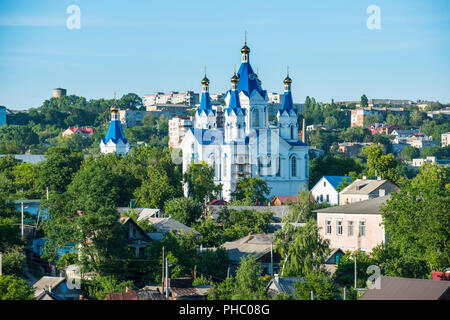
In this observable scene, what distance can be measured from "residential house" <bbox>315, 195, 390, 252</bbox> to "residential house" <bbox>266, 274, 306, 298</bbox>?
6194 mm

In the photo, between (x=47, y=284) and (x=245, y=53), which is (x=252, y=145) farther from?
(x=47, y=284)

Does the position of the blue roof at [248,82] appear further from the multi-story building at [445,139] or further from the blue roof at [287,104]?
the multi-story building at [445,139]

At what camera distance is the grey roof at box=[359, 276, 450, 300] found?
56.8ft

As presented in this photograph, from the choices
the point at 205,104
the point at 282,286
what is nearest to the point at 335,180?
the point at 205,104

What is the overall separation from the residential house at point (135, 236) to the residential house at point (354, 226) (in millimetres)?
5625

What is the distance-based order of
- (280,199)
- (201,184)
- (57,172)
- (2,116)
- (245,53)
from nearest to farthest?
(201,184), (280,199), (57,172), (245,53), (2,116)

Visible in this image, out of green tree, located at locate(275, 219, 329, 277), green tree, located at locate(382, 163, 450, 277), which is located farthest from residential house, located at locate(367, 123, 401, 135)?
green tree, located at locate(275, 219, 329, 277)

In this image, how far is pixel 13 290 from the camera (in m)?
19.1

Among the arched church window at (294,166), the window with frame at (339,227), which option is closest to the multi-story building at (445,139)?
the arched church window at (294,166)

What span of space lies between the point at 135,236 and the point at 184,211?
28.0 ft

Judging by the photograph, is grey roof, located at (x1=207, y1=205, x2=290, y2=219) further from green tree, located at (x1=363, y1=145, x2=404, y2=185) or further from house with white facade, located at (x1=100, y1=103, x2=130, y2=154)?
house with white facade, located at (x1=100, y1=103, x2=130, y2=154)

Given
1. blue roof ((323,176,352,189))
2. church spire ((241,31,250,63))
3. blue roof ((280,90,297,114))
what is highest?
church spire ((241,31,250,63))

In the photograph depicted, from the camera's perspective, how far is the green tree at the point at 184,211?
121ft

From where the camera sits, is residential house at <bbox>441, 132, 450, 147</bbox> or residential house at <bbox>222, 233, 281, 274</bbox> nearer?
residential house at <bbox>222, 233, 281, 274</bbox>
